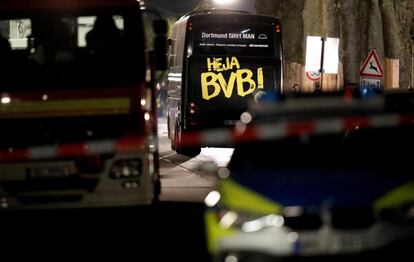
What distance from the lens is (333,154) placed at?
8578 millimetres

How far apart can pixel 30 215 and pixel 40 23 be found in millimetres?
4358

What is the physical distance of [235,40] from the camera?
24188mm

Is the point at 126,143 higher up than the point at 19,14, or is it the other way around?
the point at 19,14

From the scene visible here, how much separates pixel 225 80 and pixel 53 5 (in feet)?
41.8

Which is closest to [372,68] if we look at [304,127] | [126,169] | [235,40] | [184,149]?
[235,40]

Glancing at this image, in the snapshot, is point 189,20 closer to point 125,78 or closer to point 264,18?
point 264,18

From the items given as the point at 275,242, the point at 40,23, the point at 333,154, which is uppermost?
the point at 40,23

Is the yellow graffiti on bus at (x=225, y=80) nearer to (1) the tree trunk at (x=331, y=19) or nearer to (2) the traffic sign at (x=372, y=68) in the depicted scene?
(2) the traffic sign at (x=372, y=68)

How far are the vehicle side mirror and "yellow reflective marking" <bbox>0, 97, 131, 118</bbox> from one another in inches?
39.8

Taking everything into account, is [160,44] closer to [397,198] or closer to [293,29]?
[397,198]

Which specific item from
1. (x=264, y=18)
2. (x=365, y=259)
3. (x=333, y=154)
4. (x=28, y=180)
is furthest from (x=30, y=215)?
(x=264, y=18)

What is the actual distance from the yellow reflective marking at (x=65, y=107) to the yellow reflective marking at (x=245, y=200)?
10.9 ft

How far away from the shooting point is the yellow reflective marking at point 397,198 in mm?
7562

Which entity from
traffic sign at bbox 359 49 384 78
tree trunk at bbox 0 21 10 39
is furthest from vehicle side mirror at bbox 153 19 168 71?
traffic sign at bbox 359 49 384 78
